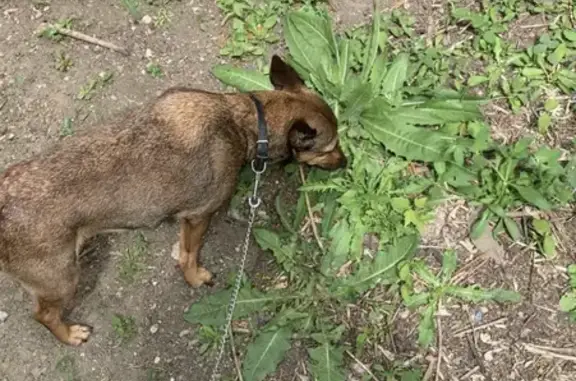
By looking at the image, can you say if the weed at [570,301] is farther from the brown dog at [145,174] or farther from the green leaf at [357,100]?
the green leaf at [357,100]

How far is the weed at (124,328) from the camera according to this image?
480cm

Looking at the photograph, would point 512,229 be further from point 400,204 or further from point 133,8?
point 133,8

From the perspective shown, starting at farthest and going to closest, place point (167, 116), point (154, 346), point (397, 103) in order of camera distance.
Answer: point (397, 103), point (154, 346), point (167, 116)

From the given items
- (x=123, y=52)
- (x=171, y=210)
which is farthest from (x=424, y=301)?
(x=123, y=52)

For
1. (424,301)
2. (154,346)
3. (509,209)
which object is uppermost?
(509,209)

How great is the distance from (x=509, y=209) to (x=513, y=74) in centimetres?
115

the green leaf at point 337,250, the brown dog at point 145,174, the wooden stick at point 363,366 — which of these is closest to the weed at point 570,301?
the wooden stick at point 363,366

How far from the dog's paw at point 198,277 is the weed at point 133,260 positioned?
368mm

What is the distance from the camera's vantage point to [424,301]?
4672 millimetres

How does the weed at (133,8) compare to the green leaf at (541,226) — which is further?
the weed at (133,8)

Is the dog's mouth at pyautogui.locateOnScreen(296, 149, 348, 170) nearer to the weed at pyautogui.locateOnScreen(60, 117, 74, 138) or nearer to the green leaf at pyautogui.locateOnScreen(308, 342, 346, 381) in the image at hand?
the green leaf at pyautogui.locateOnScreen(308, 342, 346, 381)

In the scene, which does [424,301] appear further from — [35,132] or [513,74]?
[35,132]

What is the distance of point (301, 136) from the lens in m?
4.50

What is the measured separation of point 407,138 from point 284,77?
966 millimetres
